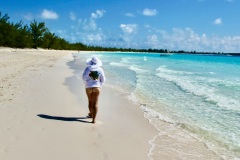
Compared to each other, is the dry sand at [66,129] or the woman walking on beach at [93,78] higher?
the woman walking on beach at [93,78]

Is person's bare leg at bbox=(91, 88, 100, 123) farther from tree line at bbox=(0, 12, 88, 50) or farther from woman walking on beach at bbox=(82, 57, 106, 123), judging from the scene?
tree line at bbox=(0, 12, 88, 50)

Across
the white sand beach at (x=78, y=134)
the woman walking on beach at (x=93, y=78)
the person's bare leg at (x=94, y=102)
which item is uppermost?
the woman walking on beach at (x=93, y=78)

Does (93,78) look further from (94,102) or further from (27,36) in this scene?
(27,36)

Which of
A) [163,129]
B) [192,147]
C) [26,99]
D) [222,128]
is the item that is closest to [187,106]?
[222,128]

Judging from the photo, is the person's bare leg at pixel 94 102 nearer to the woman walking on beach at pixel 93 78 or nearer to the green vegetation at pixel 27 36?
the woman walking on beach at pixel 93 78

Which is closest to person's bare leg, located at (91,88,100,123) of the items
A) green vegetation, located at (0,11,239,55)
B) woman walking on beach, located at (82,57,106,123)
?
woman walking on beach, located at (82,57,106,123)

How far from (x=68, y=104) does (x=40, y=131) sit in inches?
125

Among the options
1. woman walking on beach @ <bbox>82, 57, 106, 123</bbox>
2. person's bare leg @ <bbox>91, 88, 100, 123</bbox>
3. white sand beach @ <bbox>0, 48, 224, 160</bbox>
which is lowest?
white sand beach @ <bbox>0, 48, 224, 160</bbox>

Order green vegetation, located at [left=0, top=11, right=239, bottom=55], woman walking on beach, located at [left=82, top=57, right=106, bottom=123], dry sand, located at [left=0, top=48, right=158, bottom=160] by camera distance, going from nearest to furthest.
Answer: dry sand, located at [left=0, top=48, right=158, bottom=160] < woman walking on beach, located at [left=82, top=57, right=106, bottom=123] < green vegetation, located at [left=0, top=11, right=239, bottom=55]

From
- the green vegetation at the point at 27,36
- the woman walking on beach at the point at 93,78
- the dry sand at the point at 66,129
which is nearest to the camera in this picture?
the dry sand at the point at 66,129

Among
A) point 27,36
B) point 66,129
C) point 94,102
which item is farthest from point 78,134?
point 27,36

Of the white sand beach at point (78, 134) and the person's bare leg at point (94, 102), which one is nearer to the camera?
the white sand beach at point (78, 134)

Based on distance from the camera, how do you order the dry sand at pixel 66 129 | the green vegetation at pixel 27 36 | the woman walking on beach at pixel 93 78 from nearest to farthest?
1. the dry sand at pixel 66 129
2. the woman walking on beach at pixel 93 78
3. the green vegetation at pixel 27 36

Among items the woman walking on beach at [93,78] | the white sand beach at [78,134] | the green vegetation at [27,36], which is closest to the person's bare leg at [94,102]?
the woman walking on beach at [93,78]
